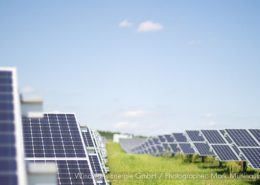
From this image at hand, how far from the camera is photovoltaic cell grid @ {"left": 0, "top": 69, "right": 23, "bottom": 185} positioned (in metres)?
4.81

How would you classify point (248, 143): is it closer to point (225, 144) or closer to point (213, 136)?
point (225, 144)

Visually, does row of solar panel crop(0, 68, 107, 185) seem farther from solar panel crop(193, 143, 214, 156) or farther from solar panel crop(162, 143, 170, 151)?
solar panel crop(162, 143, 170, 151)

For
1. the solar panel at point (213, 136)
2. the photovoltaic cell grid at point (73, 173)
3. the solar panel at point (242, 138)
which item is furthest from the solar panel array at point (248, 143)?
the photovoltaic cell grid at point (73, 173)

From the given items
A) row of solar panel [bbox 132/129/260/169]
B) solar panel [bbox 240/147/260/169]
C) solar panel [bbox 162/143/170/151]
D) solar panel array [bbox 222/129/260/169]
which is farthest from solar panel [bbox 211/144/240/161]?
solar panel [bbox 162/143/170/151]

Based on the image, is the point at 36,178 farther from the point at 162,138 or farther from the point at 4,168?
the point at 162,138

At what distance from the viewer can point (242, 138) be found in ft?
81.1

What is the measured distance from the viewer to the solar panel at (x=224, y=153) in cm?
2500

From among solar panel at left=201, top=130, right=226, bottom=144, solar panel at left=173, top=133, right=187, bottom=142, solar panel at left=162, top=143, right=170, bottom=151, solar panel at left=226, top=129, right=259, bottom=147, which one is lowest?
solar panel at left=226, top=129, right=259, bottom=147

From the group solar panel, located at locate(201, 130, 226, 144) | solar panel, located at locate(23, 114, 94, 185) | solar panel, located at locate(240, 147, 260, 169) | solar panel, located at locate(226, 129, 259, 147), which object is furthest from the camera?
solar panel, located at locate(201, 130, 226, 144)

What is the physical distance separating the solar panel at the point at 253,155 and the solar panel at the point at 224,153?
1.65 meters

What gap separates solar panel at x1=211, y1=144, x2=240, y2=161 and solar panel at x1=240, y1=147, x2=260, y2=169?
1645 millimetres

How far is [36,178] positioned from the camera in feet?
16.9

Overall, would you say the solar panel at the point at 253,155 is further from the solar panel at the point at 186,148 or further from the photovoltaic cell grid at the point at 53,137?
the solar panel at the point at 186,148

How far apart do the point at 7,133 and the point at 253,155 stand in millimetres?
18213
